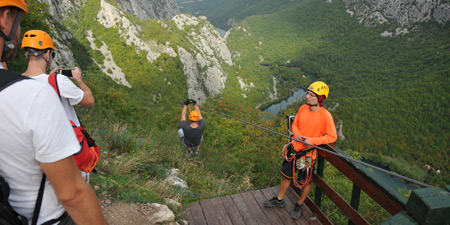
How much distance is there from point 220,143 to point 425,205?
10533 mm

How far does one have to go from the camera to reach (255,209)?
3.67 meters

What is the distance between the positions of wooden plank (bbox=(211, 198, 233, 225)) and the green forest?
0.38 metres

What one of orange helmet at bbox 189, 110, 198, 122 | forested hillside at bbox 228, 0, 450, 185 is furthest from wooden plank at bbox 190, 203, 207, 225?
forested hillside at bbox 228, 0, 450, 185

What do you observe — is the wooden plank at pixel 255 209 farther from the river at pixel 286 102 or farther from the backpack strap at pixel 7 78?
the river at pixel 286 102

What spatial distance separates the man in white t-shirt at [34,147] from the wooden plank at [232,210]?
2571 millimetres

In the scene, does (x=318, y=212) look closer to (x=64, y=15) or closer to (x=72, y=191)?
(x=72, y=191)

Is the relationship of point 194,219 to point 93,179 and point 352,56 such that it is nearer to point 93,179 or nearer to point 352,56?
point 93,179

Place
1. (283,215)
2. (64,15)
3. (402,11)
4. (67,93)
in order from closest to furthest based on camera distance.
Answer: (67,93), (283,215), (64,15), (402,11)

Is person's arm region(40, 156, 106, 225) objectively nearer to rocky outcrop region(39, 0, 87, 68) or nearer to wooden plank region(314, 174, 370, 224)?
wooden plank region(314, 174, 370, 224)

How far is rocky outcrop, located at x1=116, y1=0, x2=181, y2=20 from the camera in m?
93.5

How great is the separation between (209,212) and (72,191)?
2.75 meters

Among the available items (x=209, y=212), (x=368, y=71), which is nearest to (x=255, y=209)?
(x=209, y=212)

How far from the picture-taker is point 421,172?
66.4 metres

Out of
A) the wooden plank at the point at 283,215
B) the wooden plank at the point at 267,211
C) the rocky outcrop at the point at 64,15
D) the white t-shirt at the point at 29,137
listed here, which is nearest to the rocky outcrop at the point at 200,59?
the rocky outcrop at the point at 64,15
